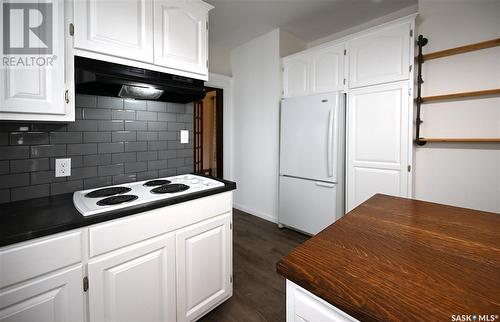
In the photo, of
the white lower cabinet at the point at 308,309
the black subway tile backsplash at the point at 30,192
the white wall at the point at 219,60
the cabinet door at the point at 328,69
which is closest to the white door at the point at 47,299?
the black subway tile backsplash at the point at 30,192

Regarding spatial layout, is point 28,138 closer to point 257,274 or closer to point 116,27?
point 116,27

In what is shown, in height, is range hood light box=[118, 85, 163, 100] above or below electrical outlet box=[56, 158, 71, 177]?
above

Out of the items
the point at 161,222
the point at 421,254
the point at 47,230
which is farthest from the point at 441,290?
the point at 47,230

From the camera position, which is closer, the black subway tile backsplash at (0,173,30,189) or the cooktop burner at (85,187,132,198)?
the black subway tile backsplash at (0,173,30,189)

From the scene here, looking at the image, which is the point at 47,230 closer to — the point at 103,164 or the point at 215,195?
the point at 103,164

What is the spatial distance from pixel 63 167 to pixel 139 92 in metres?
0.67

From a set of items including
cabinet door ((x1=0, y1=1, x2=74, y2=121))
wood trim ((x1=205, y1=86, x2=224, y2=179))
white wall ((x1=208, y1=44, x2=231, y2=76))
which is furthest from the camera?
wood trim ((x1=205, y1=86, x2=224, y2=179))

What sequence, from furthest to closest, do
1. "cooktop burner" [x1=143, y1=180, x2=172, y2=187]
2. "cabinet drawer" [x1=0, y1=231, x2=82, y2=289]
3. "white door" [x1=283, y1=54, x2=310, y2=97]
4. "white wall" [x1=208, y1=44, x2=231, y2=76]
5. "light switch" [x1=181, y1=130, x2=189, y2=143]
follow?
"white wall" [x1=208, y1=44, x2=231, y2=76] < "white door" [x1=283, y1=54, x2=310, y2=97] < "light switch" [x1=181, y1=130, x2=189, y2=143] < "cooktop burner" [x1=143, y1=180, x2=172, y2=187] < "cabinet drawer" [x1=0, y1=231, x2=82, y2=289]

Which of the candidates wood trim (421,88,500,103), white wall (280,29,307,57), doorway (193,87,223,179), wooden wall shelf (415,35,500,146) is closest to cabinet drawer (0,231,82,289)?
doorway (193,87,223,179)

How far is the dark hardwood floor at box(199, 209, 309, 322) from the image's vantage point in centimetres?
168

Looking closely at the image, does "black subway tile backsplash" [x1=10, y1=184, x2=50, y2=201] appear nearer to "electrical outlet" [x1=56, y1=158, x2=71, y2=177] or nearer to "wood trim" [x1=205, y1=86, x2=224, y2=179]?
"electrical outlet" [x1=56, y1=158, x2=71, y2=177]

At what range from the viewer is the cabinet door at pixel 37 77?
1092 mm

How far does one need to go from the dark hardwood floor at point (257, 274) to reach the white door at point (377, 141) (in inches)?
39.1

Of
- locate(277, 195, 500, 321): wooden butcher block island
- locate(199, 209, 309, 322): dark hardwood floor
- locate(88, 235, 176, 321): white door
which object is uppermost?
locate(277, 195, 500, 321): wooden butcher block island
